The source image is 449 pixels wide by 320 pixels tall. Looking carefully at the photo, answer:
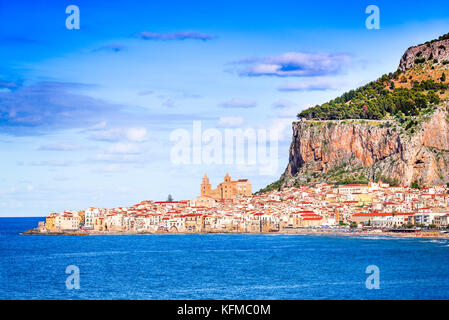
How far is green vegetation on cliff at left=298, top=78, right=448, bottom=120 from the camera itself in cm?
12950

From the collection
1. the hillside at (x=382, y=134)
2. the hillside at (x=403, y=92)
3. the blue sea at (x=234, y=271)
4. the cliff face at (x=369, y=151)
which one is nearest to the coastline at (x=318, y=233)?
the blue sea at (x=234, y=271)

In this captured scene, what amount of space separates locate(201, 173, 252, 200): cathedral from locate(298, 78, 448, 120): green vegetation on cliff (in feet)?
58.9

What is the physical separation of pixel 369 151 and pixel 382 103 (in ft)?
44.8

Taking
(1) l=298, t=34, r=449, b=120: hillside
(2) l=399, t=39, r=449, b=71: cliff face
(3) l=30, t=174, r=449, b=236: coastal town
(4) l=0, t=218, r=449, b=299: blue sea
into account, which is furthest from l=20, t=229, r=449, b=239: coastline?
(2) l=399, t=39, r=449, b=71: cliff face

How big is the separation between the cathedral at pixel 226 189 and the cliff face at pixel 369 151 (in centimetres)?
818

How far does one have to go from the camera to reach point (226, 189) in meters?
141

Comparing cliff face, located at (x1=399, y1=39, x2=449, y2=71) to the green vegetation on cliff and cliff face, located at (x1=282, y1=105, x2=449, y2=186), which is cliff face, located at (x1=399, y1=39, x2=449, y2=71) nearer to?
the green vegetation on cliff

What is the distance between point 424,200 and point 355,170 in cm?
2353

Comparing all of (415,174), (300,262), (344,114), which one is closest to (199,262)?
(300,262)

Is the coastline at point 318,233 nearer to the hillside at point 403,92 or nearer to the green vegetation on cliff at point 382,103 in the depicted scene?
the green vegetation on cliff at point 382,103

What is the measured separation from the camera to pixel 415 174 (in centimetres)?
11531

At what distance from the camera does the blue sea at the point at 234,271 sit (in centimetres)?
4088


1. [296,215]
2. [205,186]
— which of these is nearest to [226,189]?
[205,186]

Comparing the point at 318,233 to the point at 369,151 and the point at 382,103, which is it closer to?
the point at 369,151
